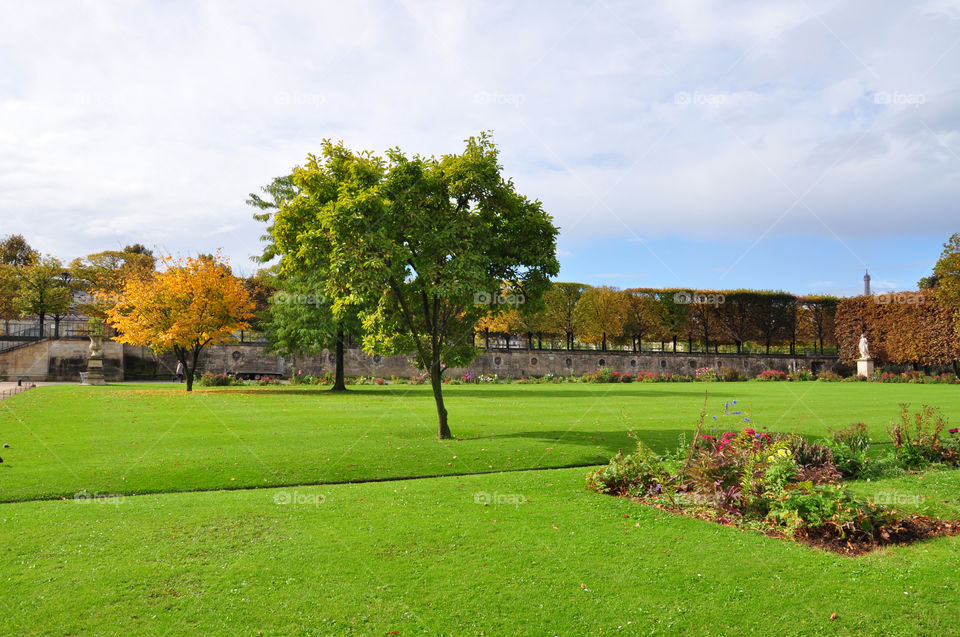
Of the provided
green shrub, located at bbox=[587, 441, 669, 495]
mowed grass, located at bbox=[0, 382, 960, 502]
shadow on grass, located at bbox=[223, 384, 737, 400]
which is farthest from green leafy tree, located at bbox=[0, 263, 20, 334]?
green shrub, located at bbox=[587, 441, 669, 495]

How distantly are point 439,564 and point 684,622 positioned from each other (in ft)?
8.38

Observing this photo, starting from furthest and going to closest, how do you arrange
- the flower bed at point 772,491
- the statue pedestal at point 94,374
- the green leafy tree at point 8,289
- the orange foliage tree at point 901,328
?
the green leafy tree at point 8,289, the orange foliage tree at point 901,328, the statue pedestal at point 94,374, the flower bed at point 772,491

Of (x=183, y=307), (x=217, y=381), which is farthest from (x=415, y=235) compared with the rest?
(x=217, y=381)

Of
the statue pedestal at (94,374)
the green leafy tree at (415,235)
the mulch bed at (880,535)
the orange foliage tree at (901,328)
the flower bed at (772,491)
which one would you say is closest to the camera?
the mulch bed at (880,535)

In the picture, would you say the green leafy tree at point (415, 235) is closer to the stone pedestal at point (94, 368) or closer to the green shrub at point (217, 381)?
the green shrub at point (217, 381)

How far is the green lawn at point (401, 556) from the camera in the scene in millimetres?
5348

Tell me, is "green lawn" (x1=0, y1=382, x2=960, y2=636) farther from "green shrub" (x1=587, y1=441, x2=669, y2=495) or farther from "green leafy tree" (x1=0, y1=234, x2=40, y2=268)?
"green leafy tree" (x1=0, y1=234, x2=40, y2=268)

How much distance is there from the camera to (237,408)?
2259 cm

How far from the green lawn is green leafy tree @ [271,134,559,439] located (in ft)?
11.6

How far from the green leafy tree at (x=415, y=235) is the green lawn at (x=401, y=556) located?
352cm

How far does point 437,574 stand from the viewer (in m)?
6.33

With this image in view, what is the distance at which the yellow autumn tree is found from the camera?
31719 millimetres

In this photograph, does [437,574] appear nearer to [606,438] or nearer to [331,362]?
[606,438]

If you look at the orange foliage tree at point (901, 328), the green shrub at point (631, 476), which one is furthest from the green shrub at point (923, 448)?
the orange foliage tree at point (901, 328)
